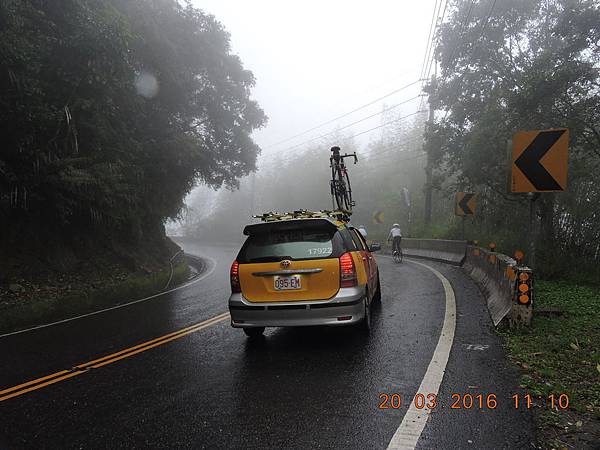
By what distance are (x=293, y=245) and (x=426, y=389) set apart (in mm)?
2412

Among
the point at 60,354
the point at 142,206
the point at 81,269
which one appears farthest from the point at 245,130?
the point at 60,354

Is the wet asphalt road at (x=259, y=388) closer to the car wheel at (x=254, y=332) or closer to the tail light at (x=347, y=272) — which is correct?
the car wheel at (x=254, y=332)

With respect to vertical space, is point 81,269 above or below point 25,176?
below

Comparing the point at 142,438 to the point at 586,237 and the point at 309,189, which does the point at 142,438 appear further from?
the point at 309,189

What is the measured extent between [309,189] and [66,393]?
4732 cm

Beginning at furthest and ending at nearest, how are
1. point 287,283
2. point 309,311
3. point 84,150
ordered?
point 84,150 → point 287,283 → point 309,311

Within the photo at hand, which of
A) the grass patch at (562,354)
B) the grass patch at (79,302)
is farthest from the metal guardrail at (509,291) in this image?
the grass patch at (79,302)

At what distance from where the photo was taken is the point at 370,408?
362cm

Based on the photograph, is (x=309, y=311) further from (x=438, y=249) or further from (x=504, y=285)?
(x=438, y=249)

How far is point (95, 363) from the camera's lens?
5320 millimetres

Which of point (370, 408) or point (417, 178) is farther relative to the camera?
point (417, 178)

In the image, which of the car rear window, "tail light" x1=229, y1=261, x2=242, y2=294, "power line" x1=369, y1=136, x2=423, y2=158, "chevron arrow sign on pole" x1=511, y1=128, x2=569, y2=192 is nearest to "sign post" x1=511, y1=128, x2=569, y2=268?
"chevron arrow sign on pole" x1=511, y1=128, x2=569, y2=192
